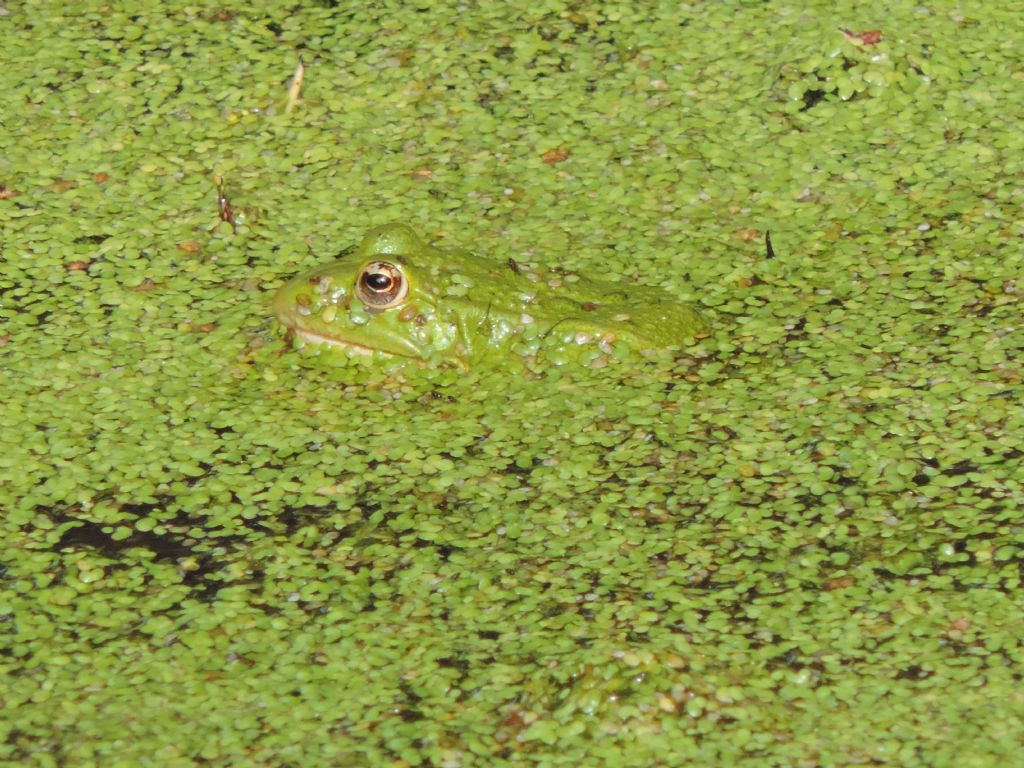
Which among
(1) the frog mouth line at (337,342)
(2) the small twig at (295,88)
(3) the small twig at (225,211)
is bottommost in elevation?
(1) the frog mouth line at (337,342)

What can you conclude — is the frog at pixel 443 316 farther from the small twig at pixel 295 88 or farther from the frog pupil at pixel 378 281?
the small twig at pixel 295 88

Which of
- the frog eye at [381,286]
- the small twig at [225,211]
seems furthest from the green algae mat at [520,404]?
the frog eye at [381,286]

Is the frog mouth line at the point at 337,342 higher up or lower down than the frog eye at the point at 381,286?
lower down

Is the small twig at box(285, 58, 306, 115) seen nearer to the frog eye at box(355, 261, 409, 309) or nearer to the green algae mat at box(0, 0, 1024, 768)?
the green algae mat at box(0, 0, 1024, 768)

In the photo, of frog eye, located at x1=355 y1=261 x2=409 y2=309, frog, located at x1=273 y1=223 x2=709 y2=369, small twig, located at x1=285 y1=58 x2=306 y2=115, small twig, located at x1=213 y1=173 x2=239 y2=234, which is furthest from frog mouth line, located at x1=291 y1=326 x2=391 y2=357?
small twig, located at x1=285 y1=58 x2=306 y2=115

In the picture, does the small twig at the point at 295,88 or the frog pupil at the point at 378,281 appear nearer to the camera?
the frog pupil at the point at 378,281

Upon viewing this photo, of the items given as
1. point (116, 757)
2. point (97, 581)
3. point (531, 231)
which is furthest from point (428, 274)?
point (116, 757)
